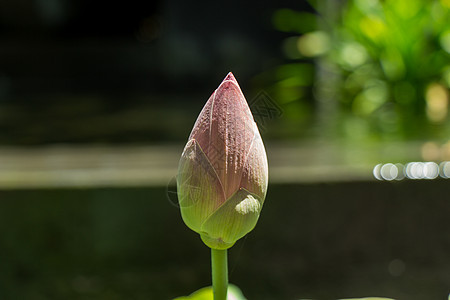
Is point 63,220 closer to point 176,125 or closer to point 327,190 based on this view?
point 327,190

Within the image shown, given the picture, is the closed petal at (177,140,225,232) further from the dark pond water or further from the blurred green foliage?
the blurred green foliage

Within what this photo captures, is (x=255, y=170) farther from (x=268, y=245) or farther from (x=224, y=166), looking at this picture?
(x=268, y=245)

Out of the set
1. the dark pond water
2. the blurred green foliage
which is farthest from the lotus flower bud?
the blurred green foliage

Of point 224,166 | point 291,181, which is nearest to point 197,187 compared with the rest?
point 224,166

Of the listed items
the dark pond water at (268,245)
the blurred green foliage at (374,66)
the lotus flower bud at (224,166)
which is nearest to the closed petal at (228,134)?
the lotus flower bud at (224,166)

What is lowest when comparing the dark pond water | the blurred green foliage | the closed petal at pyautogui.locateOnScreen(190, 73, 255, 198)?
the dark pond water

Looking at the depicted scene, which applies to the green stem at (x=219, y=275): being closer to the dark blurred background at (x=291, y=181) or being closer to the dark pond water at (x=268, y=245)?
the dark blurred background at (x=291, y=181)

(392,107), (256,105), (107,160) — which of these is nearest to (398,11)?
(392,107)
